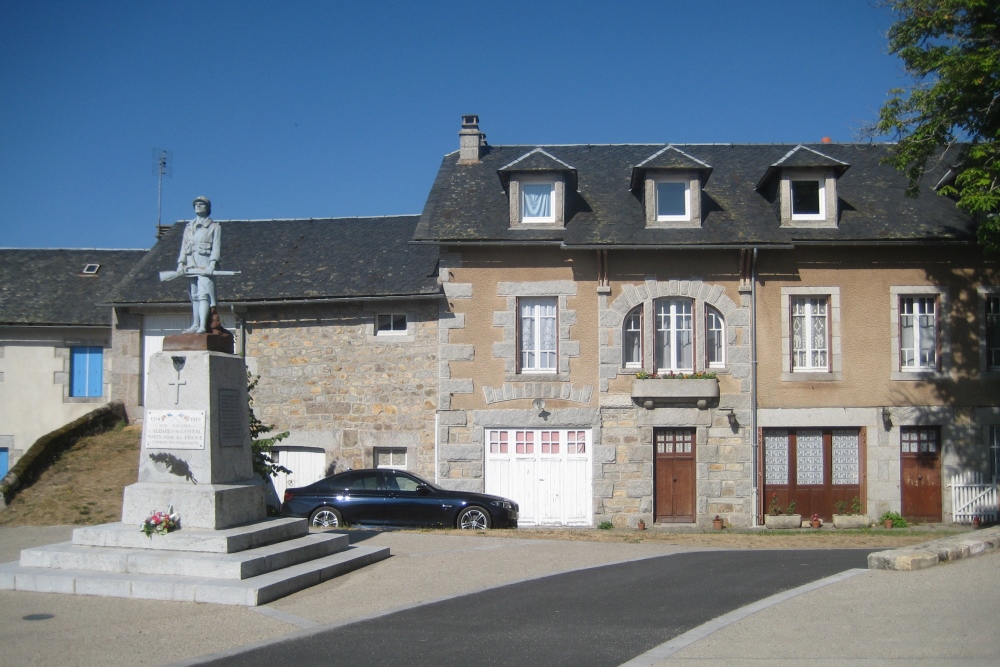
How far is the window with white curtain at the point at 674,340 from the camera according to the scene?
19.9 meters

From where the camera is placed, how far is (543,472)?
19.7m

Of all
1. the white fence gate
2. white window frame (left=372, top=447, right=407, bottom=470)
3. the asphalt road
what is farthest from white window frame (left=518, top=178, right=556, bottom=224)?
the white fence gate

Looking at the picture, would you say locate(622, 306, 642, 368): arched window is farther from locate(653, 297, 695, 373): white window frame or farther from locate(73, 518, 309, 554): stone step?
locate(73, 518, 309, 554): stone step

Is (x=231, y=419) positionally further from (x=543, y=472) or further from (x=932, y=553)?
(x=543, y=472)

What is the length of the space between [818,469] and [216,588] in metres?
14.0

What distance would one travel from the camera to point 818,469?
65.3 ft

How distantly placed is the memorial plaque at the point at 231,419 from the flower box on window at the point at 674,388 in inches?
381

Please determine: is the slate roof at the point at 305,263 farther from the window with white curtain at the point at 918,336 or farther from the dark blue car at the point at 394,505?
the window with white curtain at the point at 918,336

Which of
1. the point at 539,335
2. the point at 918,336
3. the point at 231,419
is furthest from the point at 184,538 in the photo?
the point at 918,336

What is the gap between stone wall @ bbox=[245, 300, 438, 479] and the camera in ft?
66.7

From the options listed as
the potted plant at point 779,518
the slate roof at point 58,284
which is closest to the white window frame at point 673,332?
the potted plant at point 779,518

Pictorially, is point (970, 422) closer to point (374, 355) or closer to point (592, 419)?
point (592, 419)

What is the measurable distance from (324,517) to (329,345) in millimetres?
4839

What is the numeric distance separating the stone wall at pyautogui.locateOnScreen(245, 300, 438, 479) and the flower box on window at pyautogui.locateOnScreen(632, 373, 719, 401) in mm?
4254
